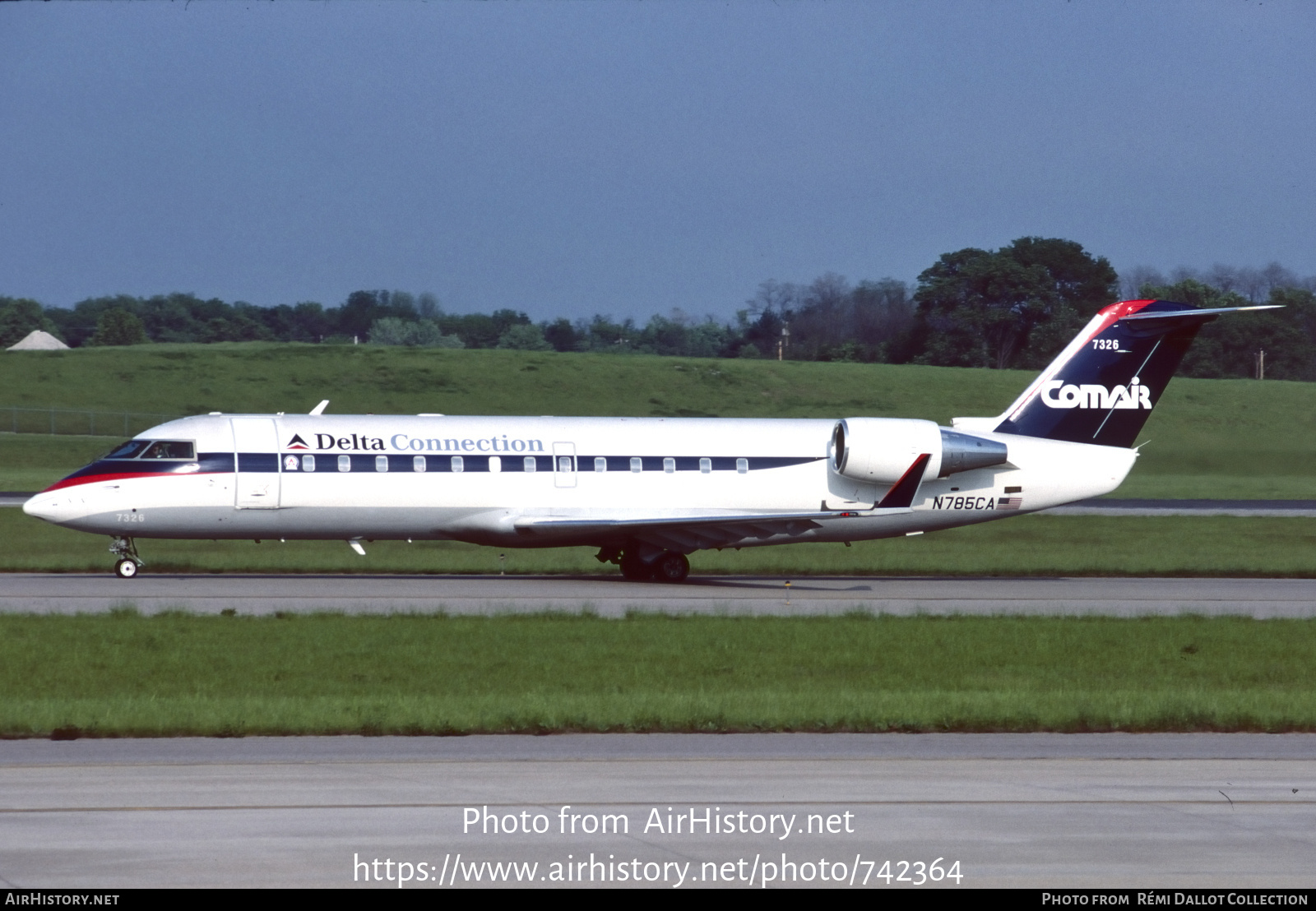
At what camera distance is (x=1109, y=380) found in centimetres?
3241

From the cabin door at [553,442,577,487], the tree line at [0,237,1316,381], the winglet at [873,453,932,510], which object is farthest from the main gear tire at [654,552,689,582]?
the tree line at [0,237,1316,381]

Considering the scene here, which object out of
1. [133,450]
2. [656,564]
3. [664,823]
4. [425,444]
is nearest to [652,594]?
[656,564]

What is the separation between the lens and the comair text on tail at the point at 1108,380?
32.3 meters

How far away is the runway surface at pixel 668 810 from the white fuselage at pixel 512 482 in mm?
15250

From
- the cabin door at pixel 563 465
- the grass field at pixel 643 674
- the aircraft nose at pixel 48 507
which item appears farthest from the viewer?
the cabin door at pixel 563 465

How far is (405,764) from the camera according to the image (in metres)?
12.6

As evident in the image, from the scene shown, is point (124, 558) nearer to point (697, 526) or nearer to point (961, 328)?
point (697, 526)

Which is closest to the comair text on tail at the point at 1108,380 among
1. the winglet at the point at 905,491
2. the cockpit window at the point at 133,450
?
the winglet at the point at 905,491

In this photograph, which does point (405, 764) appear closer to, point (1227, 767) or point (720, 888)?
point (720, 888)

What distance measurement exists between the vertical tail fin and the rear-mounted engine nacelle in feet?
5.46

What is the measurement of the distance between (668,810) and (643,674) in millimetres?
6910

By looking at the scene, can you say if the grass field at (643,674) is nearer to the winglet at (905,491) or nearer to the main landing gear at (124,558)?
the winglet at (905,491)

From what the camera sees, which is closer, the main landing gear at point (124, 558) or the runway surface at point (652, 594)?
the runway surface at point (652, 594)

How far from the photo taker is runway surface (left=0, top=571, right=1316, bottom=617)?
24750mm
